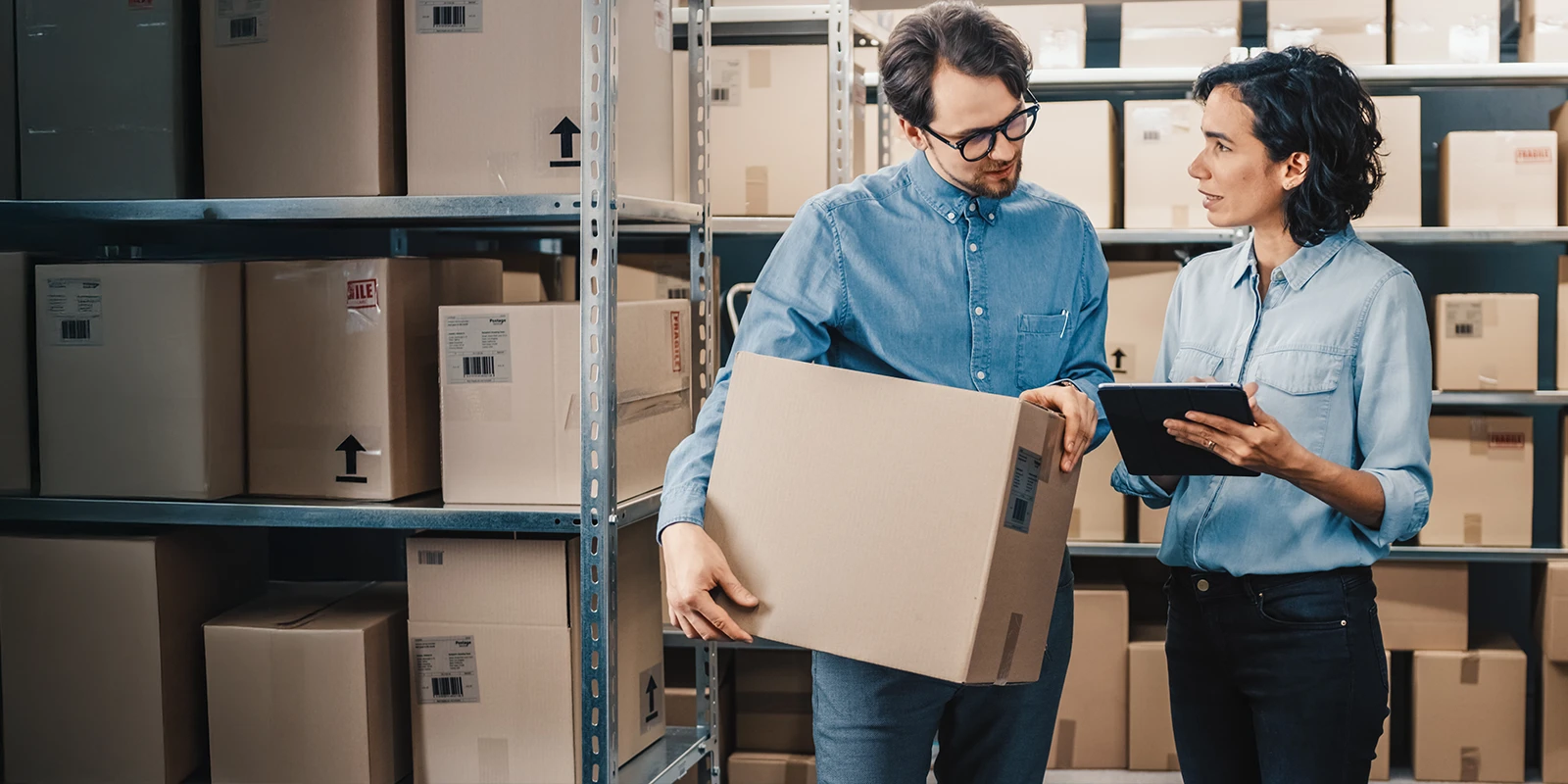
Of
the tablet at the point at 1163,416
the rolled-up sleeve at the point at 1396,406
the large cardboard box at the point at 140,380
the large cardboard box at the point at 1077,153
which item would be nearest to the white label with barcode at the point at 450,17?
the large cardboard box at the point at 140,380

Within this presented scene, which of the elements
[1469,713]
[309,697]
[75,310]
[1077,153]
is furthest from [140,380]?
[1469,713]

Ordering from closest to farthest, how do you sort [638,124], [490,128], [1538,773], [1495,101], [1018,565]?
[1018,565] → [490,128] → [638,124] → [1538,773] → [1495,101]

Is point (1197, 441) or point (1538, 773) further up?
point (1197, 441)

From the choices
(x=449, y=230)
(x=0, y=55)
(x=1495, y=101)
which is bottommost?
(x=449, y=230)

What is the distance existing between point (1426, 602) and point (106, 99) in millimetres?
3070

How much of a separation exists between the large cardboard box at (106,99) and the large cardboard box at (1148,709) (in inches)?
94.8

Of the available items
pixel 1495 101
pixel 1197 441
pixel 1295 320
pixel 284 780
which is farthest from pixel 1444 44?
pixel 284 780

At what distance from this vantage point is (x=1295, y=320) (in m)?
1.54

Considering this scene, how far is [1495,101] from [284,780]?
3.51m

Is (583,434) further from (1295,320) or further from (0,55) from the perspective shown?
(0,55)

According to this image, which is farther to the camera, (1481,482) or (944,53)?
(1481,482)

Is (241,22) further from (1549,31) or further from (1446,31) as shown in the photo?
(1549,31)

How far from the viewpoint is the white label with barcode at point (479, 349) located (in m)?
1.68

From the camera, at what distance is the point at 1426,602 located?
10.0ft
